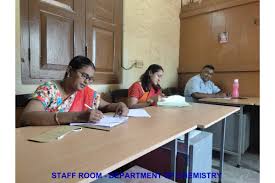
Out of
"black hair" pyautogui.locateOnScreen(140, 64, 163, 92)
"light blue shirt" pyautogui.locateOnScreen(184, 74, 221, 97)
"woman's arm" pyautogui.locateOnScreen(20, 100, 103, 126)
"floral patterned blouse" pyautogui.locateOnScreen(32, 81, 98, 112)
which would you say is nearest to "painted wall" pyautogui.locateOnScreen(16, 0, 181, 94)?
"black hair" pyautogui.locateOnScreen(140, 64, 163, 92)

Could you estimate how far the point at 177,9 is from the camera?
3840 mm

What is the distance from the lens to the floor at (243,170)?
1979 millimetres

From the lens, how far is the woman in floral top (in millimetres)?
1071

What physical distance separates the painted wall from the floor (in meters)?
1.63

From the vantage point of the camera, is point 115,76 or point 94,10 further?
point 115,76

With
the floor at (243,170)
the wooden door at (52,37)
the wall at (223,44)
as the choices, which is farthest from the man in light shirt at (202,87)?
the wooden door at (52,37)

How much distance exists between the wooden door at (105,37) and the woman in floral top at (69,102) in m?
0.87

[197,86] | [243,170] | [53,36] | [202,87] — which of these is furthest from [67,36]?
[243,170]

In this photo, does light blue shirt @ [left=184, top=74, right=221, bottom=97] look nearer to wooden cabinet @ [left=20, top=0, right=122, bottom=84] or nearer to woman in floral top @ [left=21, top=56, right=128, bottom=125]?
wooden cabinet @ [left=20, top=0, right=122, bottom=84]

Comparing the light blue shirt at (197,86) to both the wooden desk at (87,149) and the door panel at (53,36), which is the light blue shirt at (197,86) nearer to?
the door panel at (53,36)
